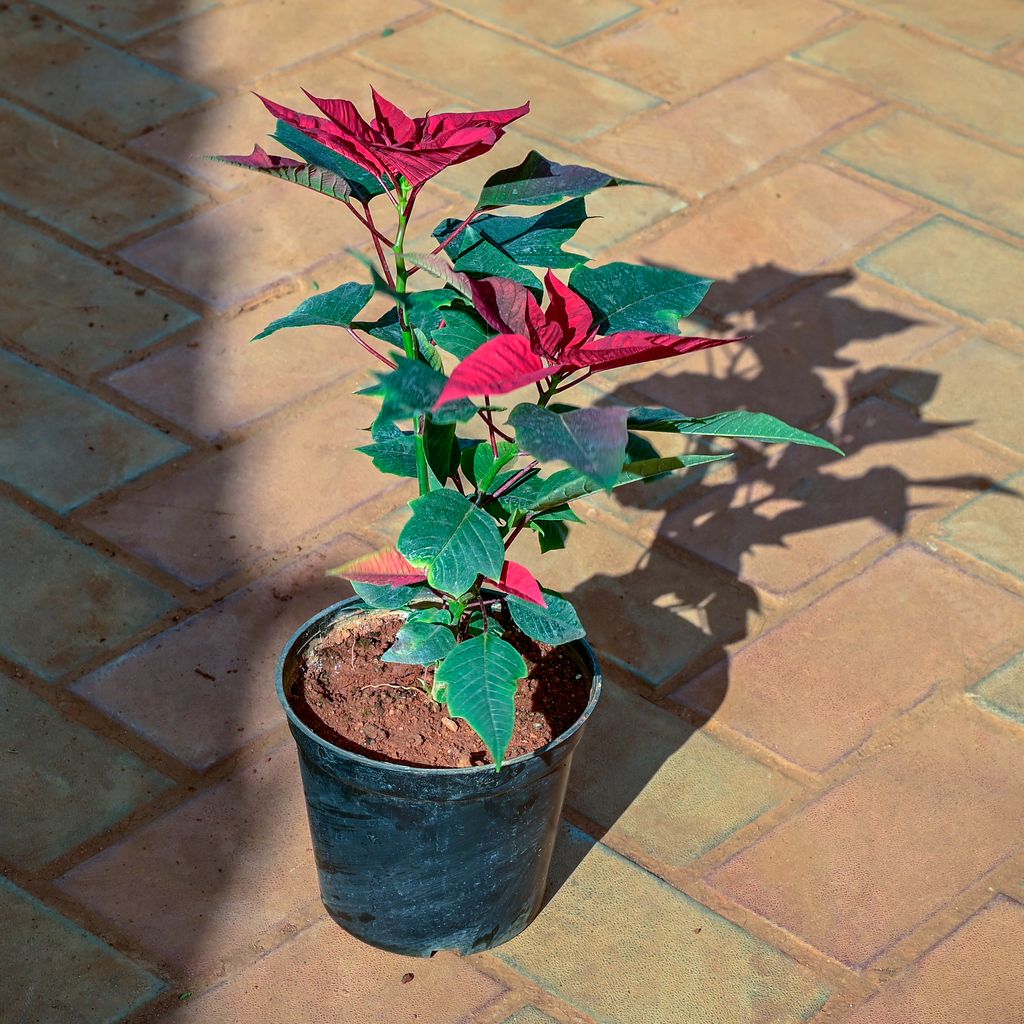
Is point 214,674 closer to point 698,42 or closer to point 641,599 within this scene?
point 641,599

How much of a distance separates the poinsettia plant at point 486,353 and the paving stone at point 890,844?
665 mm

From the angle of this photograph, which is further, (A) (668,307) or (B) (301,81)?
(B) (301,81)

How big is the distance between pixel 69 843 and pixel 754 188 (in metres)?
2.18

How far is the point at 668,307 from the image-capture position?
158cm

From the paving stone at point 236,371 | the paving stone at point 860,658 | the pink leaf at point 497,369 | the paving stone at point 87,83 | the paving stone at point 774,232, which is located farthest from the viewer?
the paving stone at point 87,83

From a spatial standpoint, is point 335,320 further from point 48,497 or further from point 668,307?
point 48,497

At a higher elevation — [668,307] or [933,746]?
[668,307]

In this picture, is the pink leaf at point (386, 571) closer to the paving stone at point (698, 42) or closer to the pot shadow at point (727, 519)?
the pot shadow at point (727, 519)

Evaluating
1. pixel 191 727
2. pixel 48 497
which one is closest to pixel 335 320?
pixel 191 727

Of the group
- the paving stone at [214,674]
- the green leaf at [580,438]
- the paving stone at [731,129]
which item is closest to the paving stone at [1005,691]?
the paving stone at [214,674]

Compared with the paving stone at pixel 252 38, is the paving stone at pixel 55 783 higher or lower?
lower

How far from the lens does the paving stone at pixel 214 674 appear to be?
7.45 ft

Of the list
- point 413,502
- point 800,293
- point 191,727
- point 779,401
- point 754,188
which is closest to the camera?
point 413,502

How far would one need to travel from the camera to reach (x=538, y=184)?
1.54m
